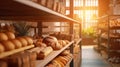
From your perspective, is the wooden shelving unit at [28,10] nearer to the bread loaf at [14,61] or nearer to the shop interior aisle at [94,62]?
the bread loaf at [14,61]

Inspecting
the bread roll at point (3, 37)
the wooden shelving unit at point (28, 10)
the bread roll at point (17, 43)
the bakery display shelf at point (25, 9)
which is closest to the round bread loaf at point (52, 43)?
the wooden shelving unit at point (28, 10)

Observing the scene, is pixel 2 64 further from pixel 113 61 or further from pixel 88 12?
pixel 88 12

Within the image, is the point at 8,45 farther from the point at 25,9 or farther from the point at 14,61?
the point at 25,9

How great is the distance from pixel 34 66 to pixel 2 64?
44 cm

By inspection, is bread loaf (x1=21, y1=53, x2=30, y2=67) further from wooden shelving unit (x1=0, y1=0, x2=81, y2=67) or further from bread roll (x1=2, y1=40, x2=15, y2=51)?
wooden shelving unit (x1=0, y1=0, x2=81, y2=67)

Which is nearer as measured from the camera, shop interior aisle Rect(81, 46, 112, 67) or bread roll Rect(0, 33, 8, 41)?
bread roll Rect(0, 33, 8, 41)

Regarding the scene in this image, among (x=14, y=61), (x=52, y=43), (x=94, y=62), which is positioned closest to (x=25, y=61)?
(x=14, y=61)

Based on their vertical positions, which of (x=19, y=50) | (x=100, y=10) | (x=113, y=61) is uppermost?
(x=100, y=10)

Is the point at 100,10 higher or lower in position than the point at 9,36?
higher

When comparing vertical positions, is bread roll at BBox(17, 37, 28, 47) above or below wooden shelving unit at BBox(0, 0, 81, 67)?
below

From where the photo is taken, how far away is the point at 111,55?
27.8 feet

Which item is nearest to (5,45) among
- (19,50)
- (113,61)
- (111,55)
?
(19,50)

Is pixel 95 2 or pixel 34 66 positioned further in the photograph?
pixel 95 2

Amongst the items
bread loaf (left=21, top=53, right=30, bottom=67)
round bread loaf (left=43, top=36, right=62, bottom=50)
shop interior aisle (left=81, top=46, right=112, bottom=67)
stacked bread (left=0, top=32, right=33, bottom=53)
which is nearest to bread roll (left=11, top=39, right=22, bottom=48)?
stacked bread (left=0, top=32, right=33, bottom=53)
